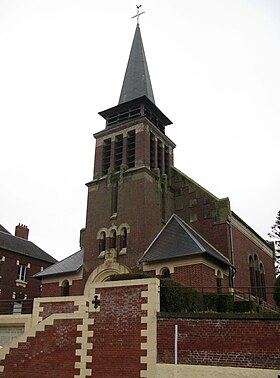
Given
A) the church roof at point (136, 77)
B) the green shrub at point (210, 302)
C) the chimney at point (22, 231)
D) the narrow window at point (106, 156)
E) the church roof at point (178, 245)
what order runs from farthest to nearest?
the chimney at point (22, 231), the church roof at point (136, 77), the narrow window at point (106, 156), the church roof at point (178, 245), the green shrub at point (210, 302)

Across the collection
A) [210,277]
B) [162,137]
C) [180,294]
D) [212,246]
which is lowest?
[180,294]

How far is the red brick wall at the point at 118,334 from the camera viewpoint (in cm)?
1587

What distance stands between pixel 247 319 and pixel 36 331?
919 centimetres

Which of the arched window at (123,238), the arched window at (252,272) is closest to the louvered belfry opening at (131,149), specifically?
the arched window at (123,238)

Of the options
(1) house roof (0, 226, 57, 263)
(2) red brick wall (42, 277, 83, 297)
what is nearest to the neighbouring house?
(1) house roof (0, 226, 57, 263)

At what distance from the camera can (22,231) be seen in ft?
147

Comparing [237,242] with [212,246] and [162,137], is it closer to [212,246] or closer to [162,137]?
[212,246]

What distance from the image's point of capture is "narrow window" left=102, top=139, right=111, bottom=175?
3170cm

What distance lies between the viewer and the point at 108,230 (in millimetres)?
28766

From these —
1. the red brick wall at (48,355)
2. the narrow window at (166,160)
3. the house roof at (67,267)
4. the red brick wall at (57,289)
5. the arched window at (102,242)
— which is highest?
the narrow window at (166,160)

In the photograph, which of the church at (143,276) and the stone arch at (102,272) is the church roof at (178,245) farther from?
the stone arch at (102,272)

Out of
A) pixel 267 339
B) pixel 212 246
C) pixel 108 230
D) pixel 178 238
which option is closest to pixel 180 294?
pixel 267 339

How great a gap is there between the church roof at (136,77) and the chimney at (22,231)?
19419 mm

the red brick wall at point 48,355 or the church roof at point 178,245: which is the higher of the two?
the church roof at point 178,245
